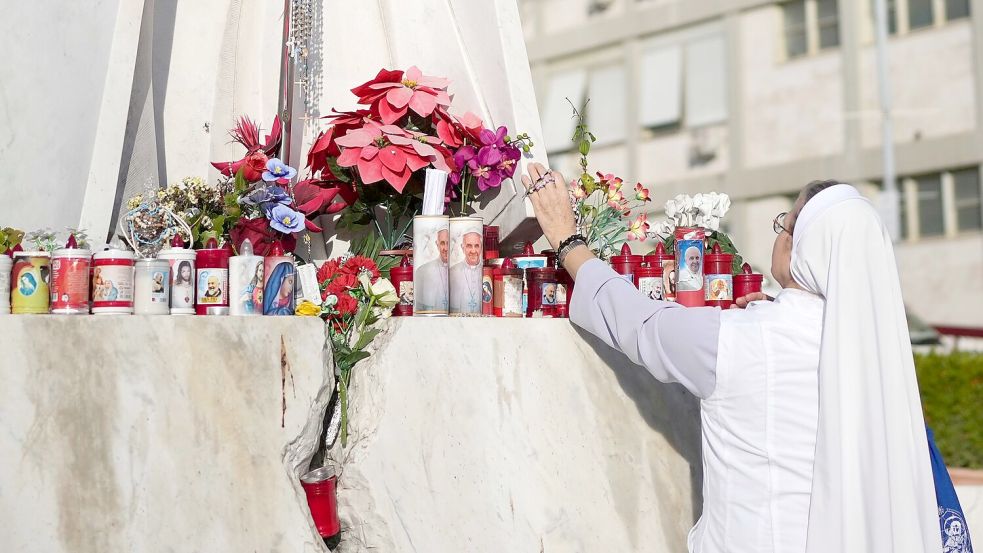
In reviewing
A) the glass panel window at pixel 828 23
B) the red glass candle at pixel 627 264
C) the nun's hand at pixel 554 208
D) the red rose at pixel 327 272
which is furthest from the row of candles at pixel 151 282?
the glass panel window at pixel 828 23

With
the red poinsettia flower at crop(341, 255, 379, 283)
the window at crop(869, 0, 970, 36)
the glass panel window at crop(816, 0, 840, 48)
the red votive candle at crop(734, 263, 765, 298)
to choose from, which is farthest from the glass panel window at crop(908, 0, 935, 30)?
the red poinsettia flower at crop(341, 255, 379, 283)

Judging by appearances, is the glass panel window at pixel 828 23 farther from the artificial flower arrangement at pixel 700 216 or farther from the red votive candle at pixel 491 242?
the red votive candle at pixel 491 242

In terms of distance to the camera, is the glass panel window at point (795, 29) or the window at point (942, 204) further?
the glass panel window at point (795, 29)

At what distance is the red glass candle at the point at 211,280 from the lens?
108 inches

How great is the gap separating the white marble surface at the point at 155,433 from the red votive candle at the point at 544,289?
2.30 feet

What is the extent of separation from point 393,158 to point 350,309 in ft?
1.71

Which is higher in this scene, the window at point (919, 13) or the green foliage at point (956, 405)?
the window at point (919, 13)

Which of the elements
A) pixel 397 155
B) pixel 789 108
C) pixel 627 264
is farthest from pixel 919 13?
pixel 397 155

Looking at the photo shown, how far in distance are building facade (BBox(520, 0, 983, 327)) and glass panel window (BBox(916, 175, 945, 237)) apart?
0.02 metres

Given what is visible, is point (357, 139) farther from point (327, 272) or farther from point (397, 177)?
point (327, 272)

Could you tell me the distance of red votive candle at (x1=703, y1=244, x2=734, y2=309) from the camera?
10.6 ft

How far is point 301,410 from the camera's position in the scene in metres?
2.72

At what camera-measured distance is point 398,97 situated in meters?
3.27

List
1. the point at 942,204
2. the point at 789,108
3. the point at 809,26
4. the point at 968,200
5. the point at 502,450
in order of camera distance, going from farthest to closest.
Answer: the point at 789,108 → the point at 809,26 → the point at 942,204 → the point at 968,200 → the point at 502,450
